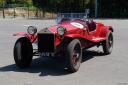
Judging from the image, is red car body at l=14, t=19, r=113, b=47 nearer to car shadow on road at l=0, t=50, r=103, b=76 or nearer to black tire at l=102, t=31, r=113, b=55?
black tire at l=102, t=31, r=113, b=55

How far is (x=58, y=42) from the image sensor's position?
11.1m

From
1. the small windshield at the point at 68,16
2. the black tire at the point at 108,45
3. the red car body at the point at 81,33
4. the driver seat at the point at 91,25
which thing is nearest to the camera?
the red car body at the point at 81,33

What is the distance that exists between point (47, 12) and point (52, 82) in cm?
4479

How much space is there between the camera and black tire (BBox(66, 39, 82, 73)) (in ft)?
35.2

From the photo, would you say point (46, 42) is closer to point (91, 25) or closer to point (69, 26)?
point (69, 26)

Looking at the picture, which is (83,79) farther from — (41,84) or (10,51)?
(10,51)

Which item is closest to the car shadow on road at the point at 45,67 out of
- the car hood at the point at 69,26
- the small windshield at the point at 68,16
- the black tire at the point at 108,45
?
the black tire at the point at 108,45

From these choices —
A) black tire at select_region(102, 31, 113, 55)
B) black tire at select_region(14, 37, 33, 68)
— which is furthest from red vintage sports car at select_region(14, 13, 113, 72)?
black tire at select_region(102, 31, 113, 55)

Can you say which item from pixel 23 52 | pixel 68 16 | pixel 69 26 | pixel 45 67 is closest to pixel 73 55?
pixel 45 67

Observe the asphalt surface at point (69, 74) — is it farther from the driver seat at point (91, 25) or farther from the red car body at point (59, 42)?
the driver seat at point (91, 25)

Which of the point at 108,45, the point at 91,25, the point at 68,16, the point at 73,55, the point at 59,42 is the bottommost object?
the point at 108,45

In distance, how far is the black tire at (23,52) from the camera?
37.7 feet

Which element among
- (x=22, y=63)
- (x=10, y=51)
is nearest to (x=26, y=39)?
(x=22, y=63)

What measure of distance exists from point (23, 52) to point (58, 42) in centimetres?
117
